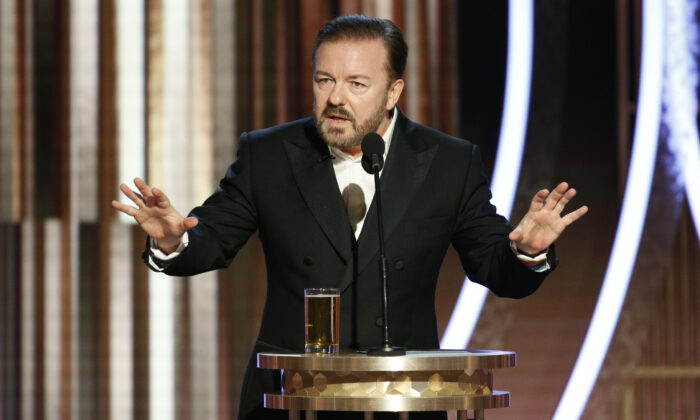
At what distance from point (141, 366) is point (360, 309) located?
199 cm

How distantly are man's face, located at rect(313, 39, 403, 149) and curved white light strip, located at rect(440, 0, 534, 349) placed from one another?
1678mm

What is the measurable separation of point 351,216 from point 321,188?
0.10 m

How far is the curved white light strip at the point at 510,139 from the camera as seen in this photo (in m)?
3.83

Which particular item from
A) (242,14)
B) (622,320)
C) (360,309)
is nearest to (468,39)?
(242,14)

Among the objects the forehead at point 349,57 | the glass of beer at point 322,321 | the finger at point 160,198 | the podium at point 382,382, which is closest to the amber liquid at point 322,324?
the glass of beer at point 322,321


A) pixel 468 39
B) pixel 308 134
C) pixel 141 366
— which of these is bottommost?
pixel 141 366

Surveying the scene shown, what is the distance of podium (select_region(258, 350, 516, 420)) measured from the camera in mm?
1592

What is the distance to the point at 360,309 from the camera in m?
2.08

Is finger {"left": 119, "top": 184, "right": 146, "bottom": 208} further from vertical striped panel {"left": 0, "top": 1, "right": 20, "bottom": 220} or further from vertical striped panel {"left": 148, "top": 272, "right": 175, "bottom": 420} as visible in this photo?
vertical striped panel {"left": 0, "top": 1, "right": 20, "bottom": 220}

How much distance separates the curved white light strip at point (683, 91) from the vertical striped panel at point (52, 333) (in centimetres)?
250

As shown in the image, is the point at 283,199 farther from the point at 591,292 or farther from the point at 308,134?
the point at 591,292

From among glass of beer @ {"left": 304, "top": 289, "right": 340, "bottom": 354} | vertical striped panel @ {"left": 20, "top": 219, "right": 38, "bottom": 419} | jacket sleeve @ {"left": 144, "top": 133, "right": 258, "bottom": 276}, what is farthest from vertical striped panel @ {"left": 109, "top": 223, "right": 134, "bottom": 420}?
glass of beer @ {"left": 304, "top": 289, "right": 340, "bottom": 354}

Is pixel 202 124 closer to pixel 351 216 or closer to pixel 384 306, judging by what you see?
pixel 351 216

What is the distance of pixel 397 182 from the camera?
7.12 ft
